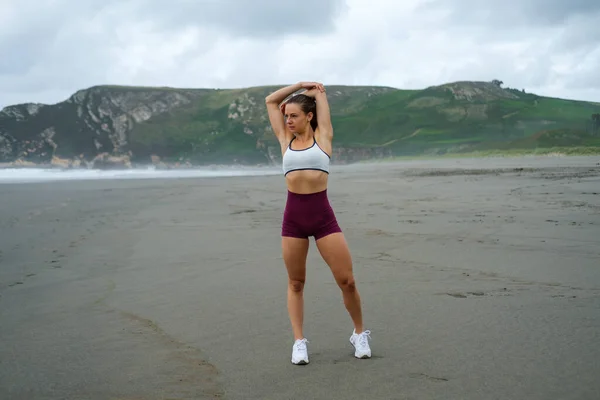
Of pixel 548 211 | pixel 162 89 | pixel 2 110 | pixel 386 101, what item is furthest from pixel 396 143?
pixel 548 211

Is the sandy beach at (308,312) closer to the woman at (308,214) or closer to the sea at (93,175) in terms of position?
the woman at (308,214)

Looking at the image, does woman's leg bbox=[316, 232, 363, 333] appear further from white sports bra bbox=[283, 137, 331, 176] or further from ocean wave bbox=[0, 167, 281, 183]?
ocean wave bbox=[0, 167, 281, 183]

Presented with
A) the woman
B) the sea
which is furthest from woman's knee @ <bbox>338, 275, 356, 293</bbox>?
the sea

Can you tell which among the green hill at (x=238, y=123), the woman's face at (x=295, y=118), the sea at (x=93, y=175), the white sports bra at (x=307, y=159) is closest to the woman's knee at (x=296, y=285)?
the white sports bra at (x=307, y=159)

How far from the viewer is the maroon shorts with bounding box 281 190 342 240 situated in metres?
3.92

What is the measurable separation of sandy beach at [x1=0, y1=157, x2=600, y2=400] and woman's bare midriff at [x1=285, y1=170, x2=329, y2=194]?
1.16 metres

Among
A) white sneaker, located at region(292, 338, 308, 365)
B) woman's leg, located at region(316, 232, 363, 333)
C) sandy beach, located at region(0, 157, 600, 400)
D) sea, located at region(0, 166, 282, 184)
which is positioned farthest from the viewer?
sea, located at region(0, 166, 282, 184)

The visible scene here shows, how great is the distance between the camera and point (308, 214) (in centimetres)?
393

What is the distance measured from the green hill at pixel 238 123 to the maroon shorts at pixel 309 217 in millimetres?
71575

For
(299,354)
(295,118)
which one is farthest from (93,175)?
(299,354)

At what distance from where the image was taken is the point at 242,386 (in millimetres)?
3312

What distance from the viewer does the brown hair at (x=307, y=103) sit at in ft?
13.2

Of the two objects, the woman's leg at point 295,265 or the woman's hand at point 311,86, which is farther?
the woman's hand at point 311,86

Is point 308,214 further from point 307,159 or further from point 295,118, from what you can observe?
point 295,118
